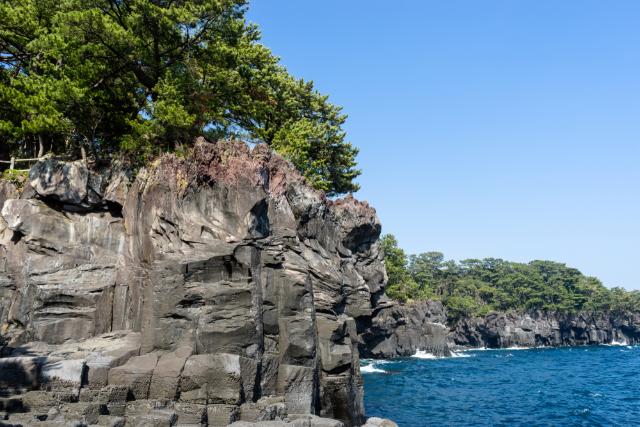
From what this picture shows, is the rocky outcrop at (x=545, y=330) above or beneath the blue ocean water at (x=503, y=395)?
above

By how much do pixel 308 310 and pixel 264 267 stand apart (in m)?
2.72

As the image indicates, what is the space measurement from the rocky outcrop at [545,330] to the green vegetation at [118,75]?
335 ft

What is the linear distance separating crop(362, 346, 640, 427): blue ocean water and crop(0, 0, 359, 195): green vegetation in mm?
22668

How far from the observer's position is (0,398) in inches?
557

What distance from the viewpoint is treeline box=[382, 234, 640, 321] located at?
408 ft

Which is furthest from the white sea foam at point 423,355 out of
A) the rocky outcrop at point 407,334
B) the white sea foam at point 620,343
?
the white sea foam at point 620,343

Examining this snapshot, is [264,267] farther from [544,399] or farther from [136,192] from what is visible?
[544,399]

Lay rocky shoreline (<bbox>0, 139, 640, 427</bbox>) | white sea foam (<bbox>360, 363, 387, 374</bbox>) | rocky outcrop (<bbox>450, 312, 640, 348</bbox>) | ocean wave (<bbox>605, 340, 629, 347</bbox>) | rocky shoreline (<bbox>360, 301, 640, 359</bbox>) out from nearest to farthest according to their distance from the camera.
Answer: rocky shoreline (<bbox>0, 139, 640, 427</bbox>)
white sea foam (<bbox>360, 363, 387, 374</bbox>)
rocky shoreline (<bbox>360, 301, 640, 359</bbox>)
rocky outcrop (<bbox>450, 312, 640, 348</bbox>)
ocean wave (<bbox>605, 340, 629, 347</bbox>)

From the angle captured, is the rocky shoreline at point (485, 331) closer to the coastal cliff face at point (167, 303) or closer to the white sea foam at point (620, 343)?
the white sea foam at point (620, 343)

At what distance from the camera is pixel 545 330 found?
4983 inches

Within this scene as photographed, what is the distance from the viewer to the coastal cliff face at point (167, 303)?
15578mm

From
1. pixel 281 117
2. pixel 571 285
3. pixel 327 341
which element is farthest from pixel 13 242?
pixel 571 285

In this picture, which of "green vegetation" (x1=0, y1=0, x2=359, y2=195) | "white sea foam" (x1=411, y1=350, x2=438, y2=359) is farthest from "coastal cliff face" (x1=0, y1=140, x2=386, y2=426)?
"white sea foam" (x1=411, y1=350, x2=438, y2=359)

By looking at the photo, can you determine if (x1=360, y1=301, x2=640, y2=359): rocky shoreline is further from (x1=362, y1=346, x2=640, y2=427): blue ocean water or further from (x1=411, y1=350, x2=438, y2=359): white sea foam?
(x1=362, y1=346, x2=640, y2=427): blue ocean water
